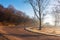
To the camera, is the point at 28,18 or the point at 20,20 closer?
the point at 20,20

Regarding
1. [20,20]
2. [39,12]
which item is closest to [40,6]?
[39,12]

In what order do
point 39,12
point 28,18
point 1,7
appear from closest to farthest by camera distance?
point 39,12 → point 1,7 → point 28,18

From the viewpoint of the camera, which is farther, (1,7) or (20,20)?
(20,20)

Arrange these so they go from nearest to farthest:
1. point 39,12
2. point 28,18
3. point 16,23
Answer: point 39,12
point 16,23
point 28,18

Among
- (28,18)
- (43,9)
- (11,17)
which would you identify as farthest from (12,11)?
(43,9)

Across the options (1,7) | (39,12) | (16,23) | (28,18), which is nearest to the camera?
(39,12)

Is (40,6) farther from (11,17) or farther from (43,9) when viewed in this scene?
(11,17)

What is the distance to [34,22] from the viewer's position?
2496 inches

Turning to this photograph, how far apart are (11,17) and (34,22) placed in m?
10.6

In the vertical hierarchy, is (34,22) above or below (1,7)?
below

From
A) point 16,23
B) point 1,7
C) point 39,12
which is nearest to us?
point 39,12

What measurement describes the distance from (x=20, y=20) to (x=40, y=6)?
27.6 meters

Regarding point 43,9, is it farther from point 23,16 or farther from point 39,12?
point 23,16

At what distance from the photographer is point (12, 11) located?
60.2 m
